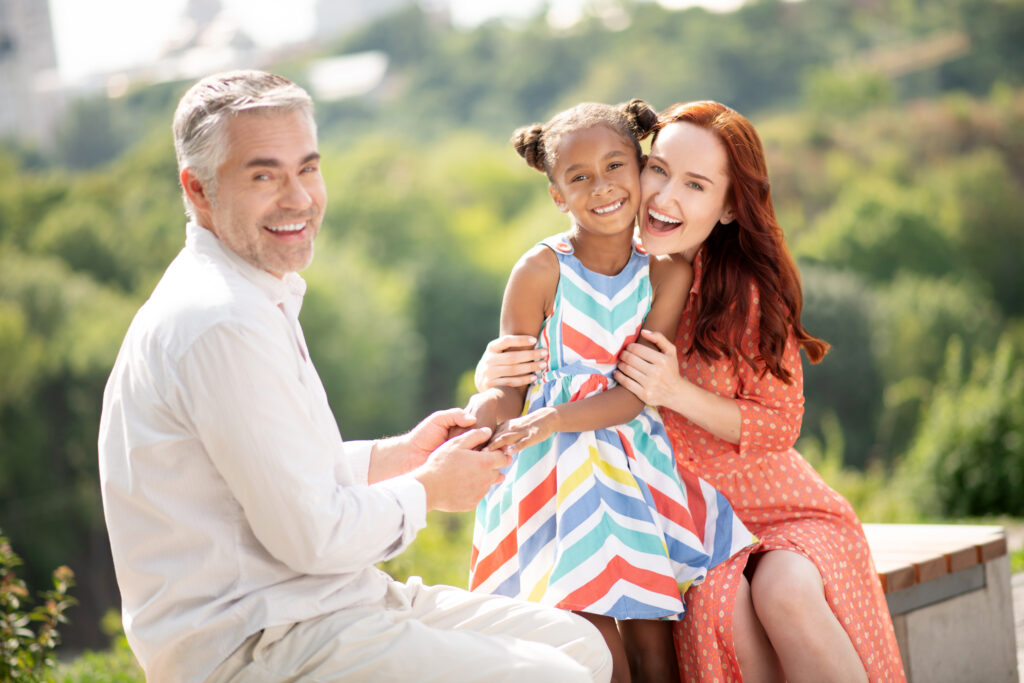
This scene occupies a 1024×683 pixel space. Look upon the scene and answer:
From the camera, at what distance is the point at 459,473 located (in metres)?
2.34

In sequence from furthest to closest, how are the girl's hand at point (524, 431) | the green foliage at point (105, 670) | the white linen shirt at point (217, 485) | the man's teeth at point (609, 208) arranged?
the green foliage at point (105, 670)
the man's teeth at point (609, 208)
the girl's hand at point (524, 431)
the white linen shirt at point (217, 485)

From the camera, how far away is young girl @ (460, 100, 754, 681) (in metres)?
2.53

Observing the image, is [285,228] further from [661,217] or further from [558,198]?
[661,217]

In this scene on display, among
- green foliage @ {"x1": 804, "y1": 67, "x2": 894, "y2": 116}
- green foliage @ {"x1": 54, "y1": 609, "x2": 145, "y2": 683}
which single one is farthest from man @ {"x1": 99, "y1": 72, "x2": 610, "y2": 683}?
green foliage @ {"x1": 804, "y1": 67, "x2": 894, "y2": 116}

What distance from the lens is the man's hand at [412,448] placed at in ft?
8.65

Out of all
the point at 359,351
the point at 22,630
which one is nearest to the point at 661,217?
the point at 22,630

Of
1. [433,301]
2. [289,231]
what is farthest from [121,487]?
[433,301]

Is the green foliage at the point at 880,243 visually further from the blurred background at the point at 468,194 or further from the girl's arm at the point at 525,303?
the girl's arm at the point at 525,303

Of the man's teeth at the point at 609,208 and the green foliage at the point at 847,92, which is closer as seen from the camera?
the man's teeth at the point at 609,208

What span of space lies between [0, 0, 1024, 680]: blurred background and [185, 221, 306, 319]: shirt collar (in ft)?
75.1

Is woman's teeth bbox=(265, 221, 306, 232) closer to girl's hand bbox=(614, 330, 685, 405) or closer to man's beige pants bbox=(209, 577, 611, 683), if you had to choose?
man's beige pants bbox=(209, 577, 611, 683)

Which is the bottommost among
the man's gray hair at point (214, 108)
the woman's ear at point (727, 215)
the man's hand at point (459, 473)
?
the man's hand at point (459, 473)

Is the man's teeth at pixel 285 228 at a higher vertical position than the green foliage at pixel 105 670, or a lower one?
higher

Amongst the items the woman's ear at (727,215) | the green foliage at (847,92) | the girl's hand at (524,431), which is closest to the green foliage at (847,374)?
the green foliage at (847,92)
